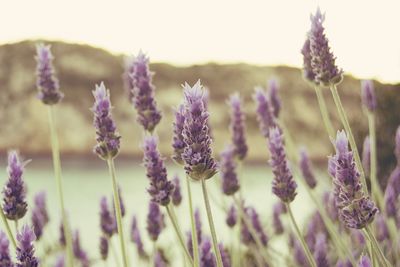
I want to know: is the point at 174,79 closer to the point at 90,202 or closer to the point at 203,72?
the point at 203,72

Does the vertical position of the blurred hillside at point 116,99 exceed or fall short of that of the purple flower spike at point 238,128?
it exceeds it

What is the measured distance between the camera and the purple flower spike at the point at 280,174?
6.43 ft

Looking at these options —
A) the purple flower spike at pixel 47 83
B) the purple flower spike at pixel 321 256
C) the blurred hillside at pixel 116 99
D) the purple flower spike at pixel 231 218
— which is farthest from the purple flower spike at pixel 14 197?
the blurred hillside at pixel 116 99

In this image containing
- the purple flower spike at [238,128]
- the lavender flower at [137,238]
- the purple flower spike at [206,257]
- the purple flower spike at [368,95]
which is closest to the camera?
the purple flower spike at [206,257]

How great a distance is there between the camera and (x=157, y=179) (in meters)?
1.80

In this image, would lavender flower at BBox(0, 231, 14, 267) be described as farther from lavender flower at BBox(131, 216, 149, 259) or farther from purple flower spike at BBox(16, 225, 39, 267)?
lavender flower at BBox(131, 216, 149, 259)

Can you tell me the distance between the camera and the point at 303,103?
10844 millimetres

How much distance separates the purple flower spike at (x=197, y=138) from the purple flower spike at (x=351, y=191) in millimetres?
265

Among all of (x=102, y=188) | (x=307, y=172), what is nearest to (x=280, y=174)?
(x=307, y=172)

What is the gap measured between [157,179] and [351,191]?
512 millimetres

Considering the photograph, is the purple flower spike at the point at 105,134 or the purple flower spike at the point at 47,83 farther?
the purple flower spike at the point at 47,83

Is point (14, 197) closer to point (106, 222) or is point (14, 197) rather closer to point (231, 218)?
point (106, 222)

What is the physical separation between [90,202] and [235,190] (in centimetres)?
513

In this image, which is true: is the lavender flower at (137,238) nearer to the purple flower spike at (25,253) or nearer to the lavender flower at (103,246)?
the lavender flower at (103,246)
